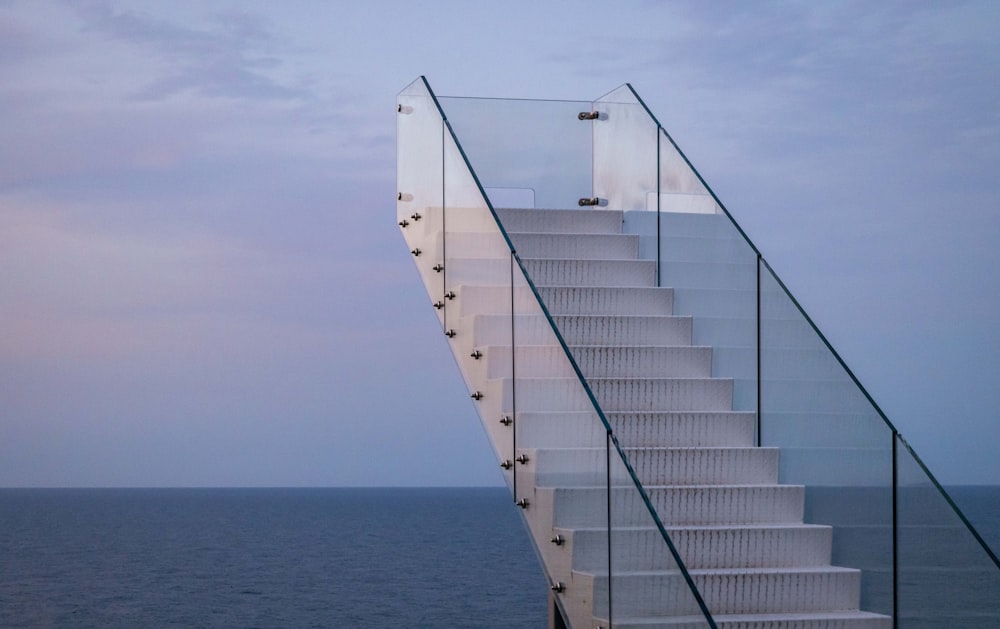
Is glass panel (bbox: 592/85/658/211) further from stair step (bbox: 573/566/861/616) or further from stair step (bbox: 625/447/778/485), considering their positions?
stair step (bbox: 573/566/861/616)

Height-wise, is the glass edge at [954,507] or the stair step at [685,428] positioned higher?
the stair step at [685,428]

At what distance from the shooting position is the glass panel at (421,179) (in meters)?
8.29

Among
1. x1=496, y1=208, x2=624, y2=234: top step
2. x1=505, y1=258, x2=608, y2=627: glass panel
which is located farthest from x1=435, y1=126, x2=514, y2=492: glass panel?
x1=496, y1=208, x2=624, y2=234: top step

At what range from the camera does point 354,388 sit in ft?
220

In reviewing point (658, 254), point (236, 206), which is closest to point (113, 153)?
point (236, 206)

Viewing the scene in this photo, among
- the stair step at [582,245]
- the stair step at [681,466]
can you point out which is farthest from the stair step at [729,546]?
the stair step at [582,245]

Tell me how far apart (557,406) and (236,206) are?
68.8 meters

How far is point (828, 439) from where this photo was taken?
6.14 metres

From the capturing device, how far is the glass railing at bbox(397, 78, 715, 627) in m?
5.12

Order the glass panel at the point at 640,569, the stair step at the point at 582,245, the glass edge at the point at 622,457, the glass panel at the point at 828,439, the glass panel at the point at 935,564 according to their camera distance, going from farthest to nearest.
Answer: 1. the stair step at the point at 582,245
2. the glass panel at the point at 828,439
3. the glass panel at the point at 935,564
4. the glass panel at the point at 640,569
5. the glass edge at the point at 622,457

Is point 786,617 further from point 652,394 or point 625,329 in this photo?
point 625,329

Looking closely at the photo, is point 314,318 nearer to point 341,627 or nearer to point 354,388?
point 354,388

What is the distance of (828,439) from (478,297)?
2.17m

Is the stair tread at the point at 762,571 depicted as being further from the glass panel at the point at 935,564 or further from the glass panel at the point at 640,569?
the glass panel at the point at 935,564
